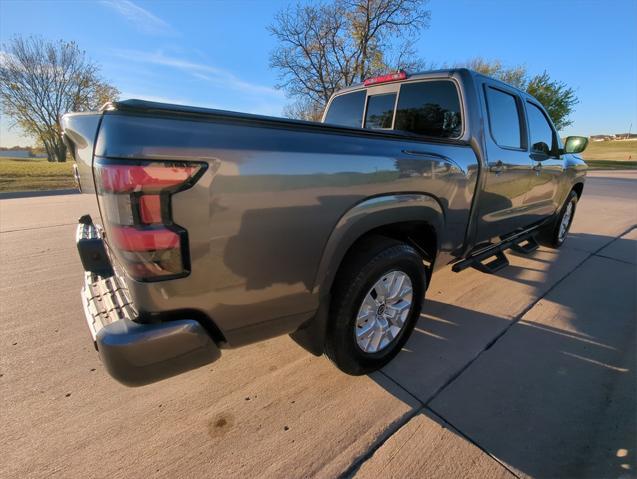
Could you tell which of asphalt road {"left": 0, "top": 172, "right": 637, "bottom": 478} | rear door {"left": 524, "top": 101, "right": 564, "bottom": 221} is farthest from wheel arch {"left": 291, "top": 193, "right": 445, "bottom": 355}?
rear door {"left": 524, "top": 101, "right": 564, "bottom": 221}

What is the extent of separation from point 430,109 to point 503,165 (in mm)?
820

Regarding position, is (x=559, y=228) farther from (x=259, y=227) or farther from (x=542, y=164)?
(x=259, y=227)

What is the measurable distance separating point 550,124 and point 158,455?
17.1 feet

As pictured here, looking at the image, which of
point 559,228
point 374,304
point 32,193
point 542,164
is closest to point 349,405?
point 374,304

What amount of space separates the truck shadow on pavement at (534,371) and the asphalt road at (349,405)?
0.03 feet

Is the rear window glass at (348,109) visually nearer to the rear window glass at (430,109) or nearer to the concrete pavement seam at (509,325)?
the rear window glass at (430,109)

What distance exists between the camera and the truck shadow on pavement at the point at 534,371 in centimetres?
176

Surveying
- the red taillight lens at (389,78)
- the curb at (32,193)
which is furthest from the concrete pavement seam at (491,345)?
the curb at (32,193)

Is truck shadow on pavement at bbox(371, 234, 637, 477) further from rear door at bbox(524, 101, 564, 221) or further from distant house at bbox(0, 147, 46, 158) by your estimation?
distant house at bbox(0, 147, 46, 158)

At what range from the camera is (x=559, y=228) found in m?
4.96

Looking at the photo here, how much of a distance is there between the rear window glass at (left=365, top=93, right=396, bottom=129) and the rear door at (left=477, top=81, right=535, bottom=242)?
0.85 m

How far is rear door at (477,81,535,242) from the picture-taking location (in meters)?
2.87

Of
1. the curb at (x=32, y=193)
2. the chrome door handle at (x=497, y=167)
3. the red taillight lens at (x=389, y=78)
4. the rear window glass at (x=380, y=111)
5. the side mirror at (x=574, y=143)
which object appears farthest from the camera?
the curb at (x=32, y=193)

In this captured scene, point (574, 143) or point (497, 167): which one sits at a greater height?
point (574, 143)
